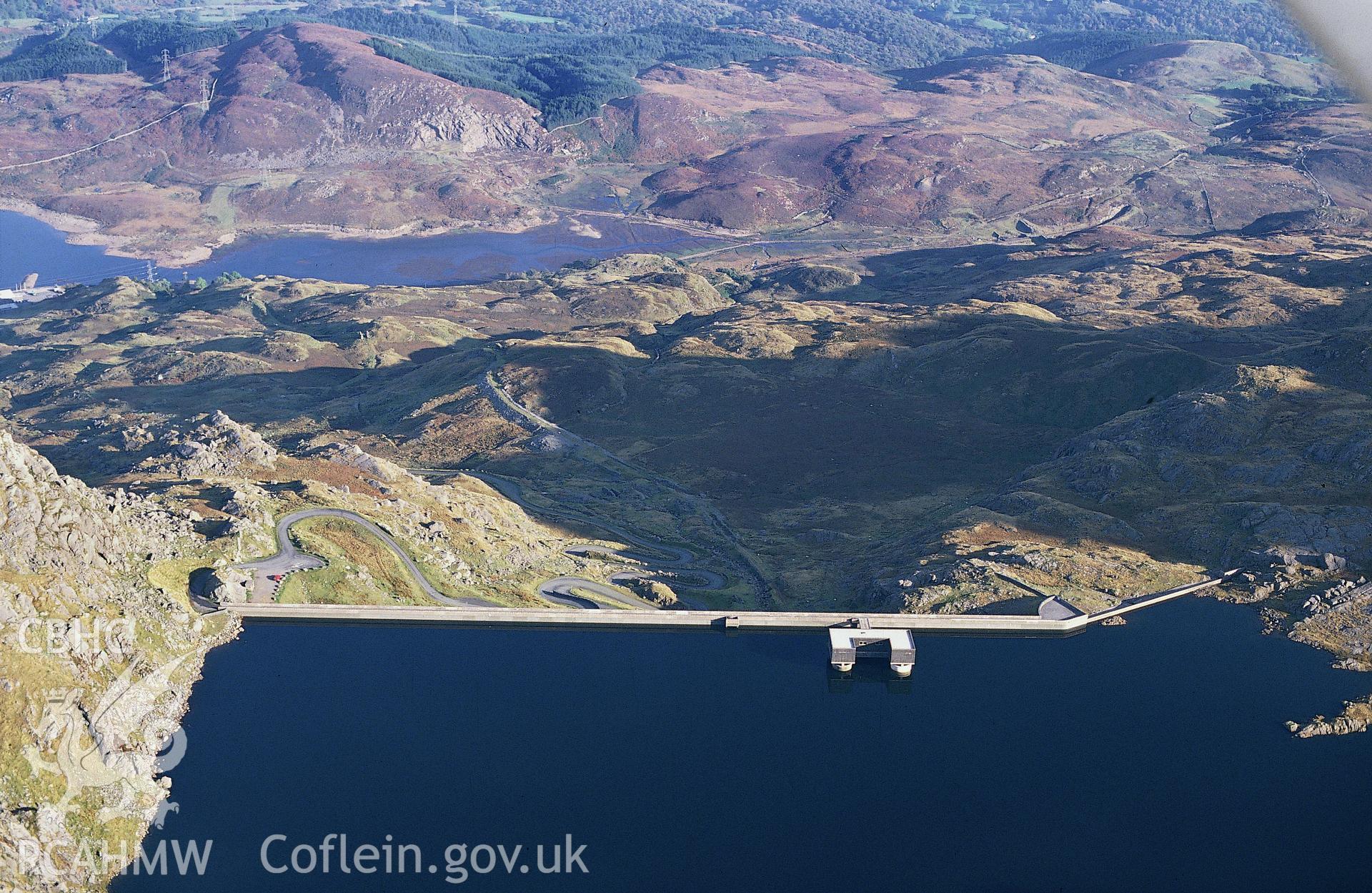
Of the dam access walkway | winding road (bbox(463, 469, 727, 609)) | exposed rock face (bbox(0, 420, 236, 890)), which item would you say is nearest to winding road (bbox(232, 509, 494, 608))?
the dam access walkway

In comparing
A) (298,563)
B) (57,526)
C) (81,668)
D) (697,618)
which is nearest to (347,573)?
(298,563)

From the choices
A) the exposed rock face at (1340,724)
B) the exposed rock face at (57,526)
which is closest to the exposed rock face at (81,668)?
the exposed rock face at (57,526)

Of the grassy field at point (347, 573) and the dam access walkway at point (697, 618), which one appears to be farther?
the grassy field at point (347, 573)

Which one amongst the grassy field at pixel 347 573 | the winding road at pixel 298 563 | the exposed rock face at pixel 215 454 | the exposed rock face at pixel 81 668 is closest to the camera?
the exposed rock face at pixel 81 668

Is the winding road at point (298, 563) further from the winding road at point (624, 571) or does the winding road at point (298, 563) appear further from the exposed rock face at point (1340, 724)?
the exposed rock face at point (1340, 724)

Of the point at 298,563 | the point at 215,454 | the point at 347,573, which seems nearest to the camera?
the point at 347,573

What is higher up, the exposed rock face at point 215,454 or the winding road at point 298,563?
the winding road at point 298,563

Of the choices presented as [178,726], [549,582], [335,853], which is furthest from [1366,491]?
[178,726]

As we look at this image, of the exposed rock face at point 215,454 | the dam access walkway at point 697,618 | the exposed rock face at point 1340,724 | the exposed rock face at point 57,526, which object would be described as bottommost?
the exposed rock face at point 215,454

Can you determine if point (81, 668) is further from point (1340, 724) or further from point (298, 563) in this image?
point (1340, 724)

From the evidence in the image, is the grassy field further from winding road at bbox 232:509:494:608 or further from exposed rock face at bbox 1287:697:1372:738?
exposed rock face at bbox 1287:697:1372:738
